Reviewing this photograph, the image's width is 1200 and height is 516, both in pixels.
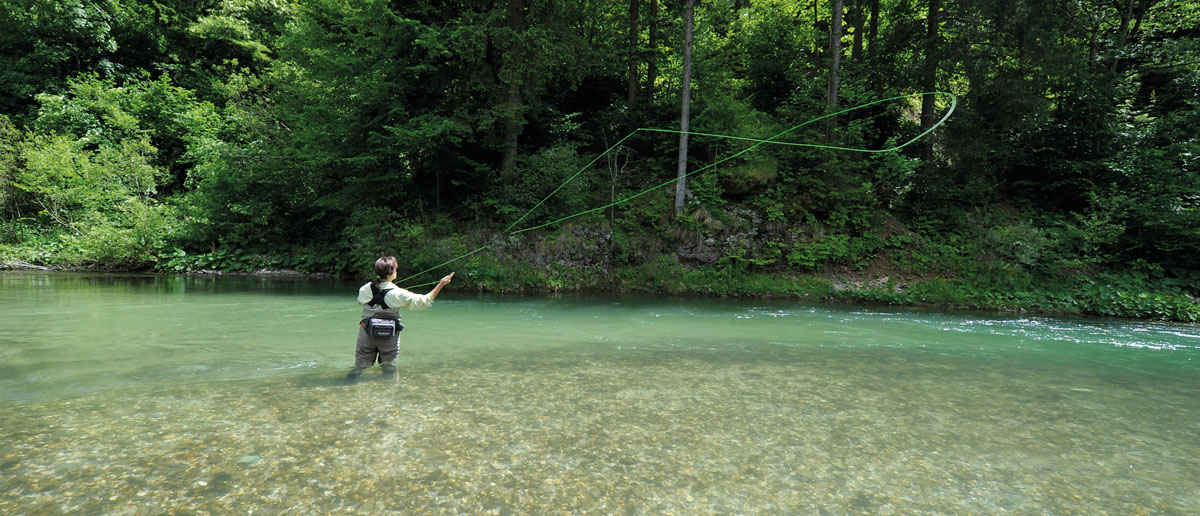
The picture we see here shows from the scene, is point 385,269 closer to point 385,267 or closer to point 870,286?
point 385,267

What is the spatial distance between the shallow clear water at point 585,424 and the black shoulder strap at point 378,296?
0.74 metres

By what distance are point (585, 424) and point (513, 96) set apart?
14.0 meters

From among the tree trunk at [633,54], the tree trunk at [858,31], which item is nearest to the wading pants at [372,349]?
the tree trunk at [633,54]

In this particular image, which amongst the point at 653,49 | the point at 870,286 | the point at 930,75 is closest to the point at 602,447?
the point at 870,286

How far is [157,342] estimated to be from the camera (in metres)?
6.89

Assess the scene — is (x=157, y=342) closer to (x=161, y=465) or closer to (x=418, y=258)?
(x=161, y=465)

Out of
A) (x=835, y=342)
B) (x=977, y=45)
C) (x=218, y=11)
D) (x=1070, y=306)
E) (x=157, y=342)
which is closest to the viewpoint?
(x=157, y=342)

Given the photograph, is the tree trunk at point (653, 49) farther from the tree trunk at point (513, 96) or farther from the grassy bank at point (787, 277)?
the grassy bank at point (787, 277)

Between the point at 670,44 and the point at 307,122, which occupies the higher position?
the point at 670,44

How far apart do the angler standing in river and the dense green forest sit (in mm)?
8734

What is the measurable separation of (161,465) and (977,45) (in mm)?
19449

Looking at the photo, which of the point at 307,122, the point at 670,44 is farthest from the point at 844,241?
the point at 307,122

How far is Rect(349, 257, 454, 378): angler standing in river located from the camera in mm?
5191

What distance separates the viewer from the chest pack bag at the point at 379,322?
207 inches
